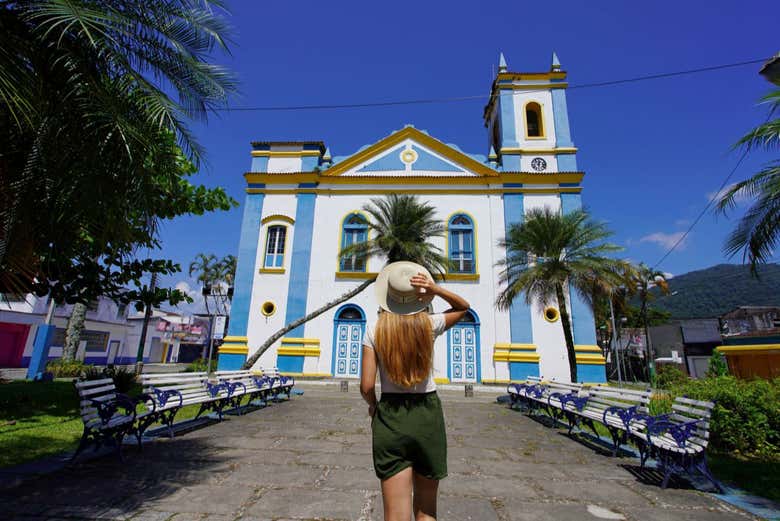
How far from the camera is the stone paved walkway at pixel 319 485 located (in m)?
3.32

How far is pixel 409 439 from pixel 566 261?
1231 centimetres

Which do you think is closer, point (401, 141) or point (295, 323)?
point (295, 323)

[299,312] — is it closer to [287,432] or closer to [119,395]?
[287,432]

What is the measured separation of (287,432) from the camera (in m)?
6.59

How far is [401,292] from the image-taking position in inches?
82.0

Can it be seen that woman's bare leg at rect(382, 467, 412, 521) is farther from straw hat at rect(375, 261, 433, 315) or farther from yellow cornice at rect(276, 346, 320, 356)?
yellow cornice at rect(276, 346, 320, 356)

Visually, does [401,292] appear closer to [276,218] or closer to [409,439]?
[409,439]

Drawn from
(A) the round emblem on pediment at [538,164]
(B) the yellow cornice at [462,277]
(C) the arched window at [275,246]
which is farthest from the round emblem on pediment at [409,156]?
(C) the arched window at [275,246]

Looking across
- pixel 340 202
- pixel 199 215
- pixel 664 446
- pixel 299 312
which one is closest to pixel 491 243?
pixel 340 202

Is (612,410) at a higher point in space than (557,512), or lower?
higher

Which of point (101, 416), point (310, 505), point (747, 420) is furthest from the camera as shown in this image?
point (747, 420)

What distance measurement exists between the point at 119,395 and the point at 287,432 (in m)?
2.72

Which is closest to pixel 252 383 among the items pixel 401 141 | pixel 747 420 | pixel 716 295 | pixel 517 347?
pixel 747 420

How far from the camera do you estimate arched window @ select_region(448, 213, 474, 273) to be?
59.1 ft
